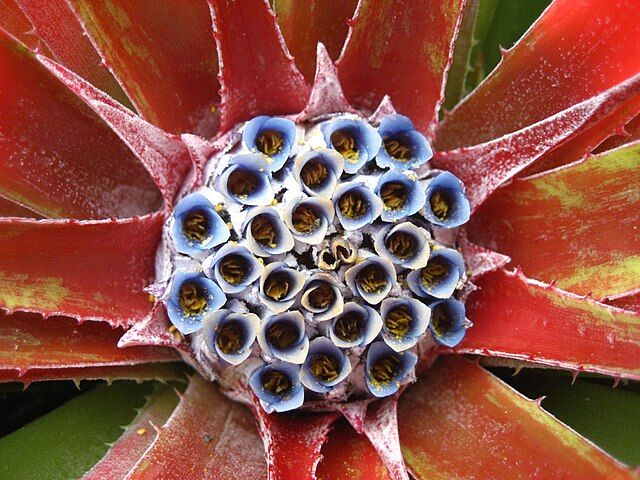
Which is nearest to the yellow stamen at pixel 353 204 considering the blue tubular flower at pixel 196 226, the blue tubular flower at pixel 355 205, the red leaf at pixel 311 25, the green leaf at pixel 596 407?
the blue tubular flower at pixel 355 205

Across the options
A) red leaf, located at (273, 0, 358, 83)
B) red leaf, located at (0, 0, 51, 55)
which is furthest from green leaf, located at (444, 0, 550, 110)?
red leaf, located at (0, 0, 51, 55)

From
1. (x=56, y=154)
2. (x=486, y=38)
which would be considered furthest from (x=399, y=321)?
(x=486, y=38)

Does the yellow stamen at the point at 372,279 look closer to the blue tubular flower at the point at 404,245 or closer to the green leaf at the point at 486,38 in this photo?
the blue tubular flower at the point at 404,245

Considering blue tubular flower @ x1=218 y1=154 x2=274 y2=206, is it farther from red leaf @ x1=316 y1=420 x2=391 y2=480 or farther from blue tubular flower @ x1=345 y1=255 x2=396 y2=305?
red leaf @ x1=316 y1=420 x2=391 y2=480

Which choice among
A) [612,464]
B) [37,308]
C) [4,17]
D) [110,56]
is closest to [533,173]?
[612,464]

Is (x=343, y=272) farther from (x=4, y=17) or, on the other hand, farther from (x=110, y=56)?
(x=4, y=17)
